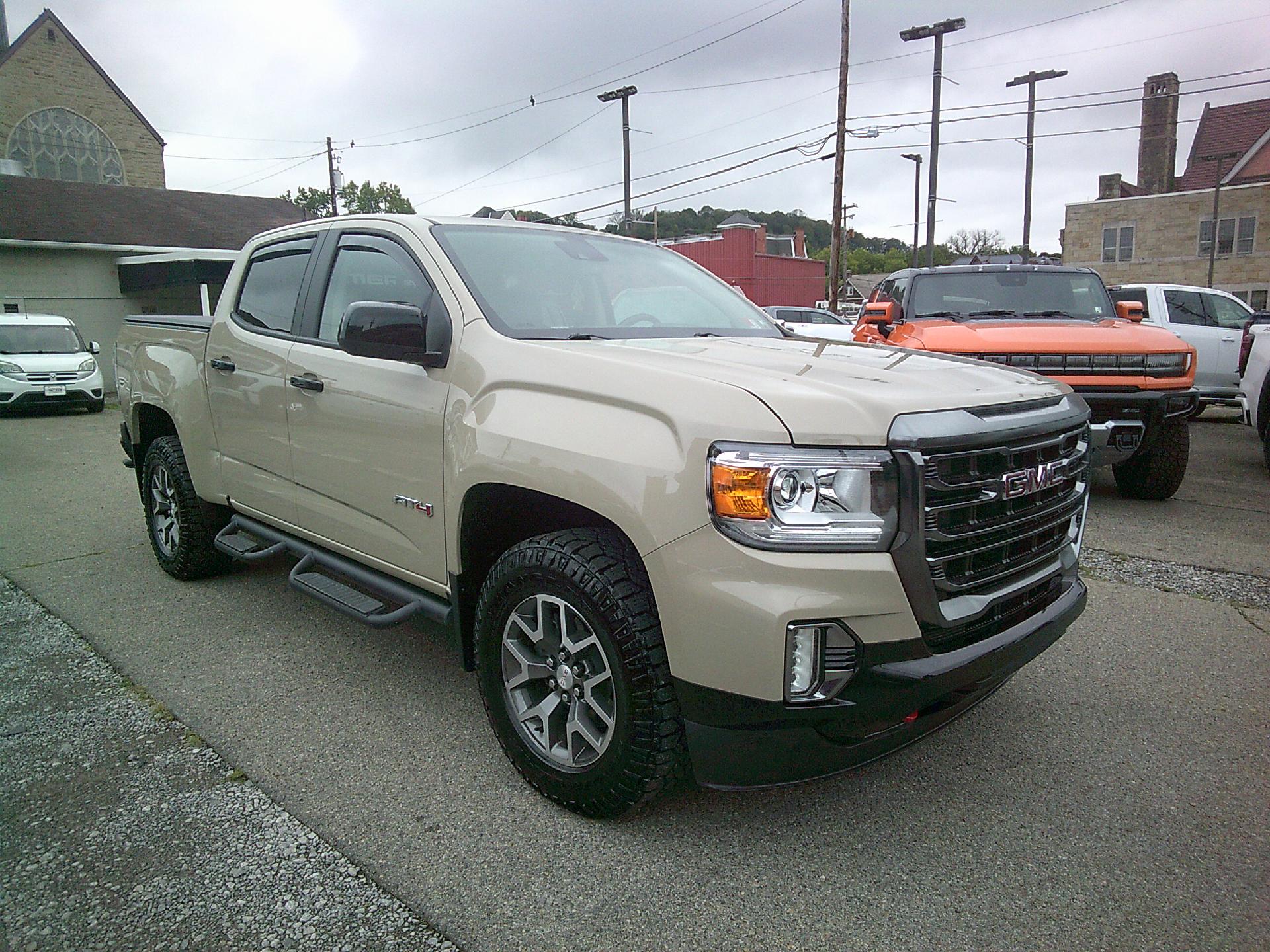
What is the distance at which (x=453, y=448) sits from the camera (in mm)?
2967

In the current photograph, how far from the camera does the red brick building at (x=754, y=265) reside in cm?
4566

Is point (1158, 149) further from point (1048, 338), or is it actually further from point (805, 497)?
point (805, 497)

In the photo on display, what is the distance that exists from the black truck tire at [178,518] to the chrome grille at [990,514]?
3.95m

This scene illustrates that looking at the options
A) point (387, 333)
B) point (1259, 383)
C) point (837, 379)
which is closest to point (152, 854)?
point (387, 333)

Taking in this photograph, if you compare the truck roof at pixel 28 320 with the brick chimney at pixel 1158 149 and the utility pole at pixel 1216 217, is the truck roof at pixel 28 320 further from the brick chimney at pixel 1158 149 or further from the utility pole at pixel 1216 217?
the brick chimney at pixel 1158 149

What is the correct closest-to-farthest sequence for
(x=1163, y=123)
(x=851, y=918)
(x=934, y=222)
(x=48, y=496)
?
(x=851, y=918)
(x=48, y=496)
(x=934, y=222)
(x=1163, y=123)

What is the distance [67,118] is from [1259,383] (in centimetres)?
4189

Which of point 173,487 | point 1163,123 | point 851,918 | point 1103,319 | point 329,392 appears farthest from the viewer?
point 1163,123

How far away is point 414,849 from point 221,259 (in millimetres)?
21769

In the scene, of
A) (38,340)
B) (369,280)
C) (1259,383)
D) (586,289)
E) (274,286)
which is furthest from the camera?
(38,340)

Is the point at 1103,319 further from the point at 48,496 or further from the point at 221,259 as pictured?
the point at 221,259

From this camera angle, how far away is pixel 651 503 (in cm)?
235

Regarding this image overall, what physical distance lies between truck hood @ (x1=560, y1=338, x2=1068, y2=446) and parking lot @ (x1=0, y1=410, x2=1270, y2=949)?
4.06ft

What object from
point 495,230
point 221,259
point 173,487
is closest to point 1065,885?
point 495,230
